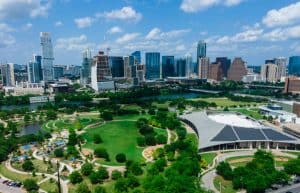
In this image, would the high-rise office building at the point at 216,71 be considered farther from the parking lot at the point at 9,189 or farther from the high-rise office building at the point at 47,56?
the parking lot at the point at 9,189

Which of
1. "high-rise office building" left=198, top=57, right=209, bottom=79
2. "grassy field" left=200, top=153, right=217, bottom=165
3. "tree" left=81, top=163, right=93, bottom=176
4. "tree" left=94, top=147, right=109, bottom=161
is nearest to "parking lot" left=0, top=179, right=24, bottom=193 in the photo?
"tree" left=81, top=163, right=93, bottom=176

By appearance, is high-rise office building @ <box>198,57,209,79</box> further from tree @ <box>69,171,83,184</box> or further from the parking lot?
the parking lot

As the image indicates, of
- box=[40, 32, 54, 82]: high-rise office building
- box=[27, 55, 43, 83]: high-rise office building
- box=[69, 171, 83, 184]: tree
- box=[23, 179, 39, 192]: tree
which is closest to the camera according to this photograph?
box=[23, 179, 39, 192]: tree

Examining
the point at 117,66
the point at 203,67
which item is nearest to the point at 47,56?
the point at 117,66

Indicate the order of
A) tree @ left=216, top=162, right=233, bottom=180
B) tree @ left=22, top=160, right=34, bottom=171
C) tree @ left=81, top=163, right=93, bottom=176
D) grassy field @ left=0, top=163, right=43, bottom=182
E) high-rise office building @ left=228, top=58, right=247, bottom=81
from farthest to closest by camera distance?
high-rise office building @ left=228, top=58, right=247, bottom=81
tree @ left=22, top=160, right=34, bottom=171
tree @ left=81, top=163, right=93, bottom=176
grassy field @ left=0, top=163, right=43, bottom=182
tree @ left=216, top=162, right=233, bottom=180

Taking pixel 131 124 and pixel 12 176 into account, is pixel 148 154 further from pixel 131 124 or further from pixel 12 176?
pixel 131 124

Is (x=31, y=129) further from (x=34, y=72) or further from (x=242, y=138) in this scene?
(x=34, y=72)

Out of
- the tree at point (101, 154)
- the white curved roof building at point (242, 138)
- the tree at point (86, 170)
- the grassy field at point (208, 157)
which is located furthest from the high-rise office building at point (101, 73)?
the tree at point (86, 170)
